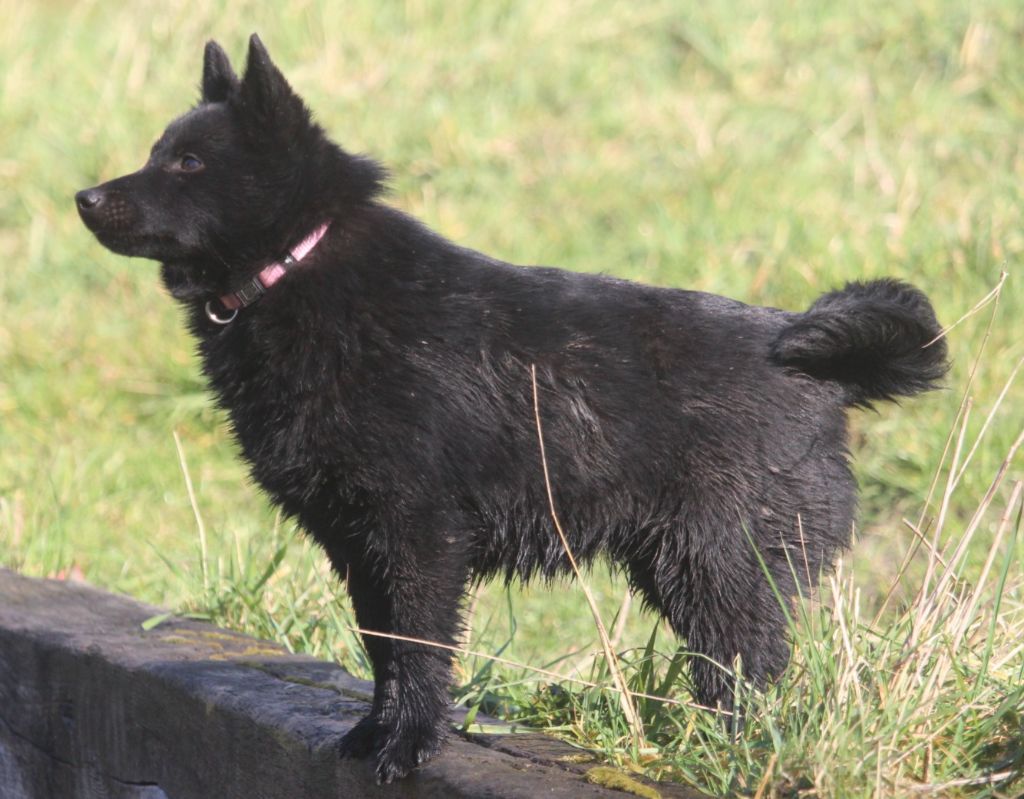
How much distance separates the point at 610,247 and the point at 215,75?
3.91 meters

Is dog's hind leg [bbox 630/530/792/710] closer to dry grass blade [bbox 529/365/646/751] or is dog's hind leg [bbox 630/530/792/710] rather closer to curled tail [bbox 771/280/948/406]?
dry grass blade [bbox 529/365/646/751]

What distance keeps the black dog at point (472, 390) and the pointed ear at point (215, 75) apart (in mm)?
156

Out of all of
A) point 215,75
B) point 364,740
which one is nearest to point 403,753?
point 364,740

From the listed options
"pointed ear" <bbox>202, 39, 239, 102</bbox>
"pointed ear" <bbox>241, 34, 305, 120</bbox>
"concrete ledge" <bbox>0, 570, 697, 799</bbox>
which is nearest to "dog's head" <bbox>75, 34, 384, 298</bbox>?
"pointed ear" <bbox>241, 34, 305, 120</bbox>

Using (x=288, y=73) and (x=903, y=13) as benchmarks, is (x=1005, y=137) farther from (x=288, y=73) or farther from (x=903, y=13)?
(x=288, y=73)

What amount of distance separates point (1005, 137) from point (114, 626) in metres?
5.47

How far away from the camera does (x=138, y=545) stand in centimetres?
527

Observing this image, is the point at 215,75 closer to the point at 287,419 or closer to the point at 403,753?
the point at 287,419

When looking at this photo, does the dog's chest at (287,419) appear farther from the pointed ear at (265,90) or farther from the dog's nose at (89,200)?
the pointed ear at (265,90)

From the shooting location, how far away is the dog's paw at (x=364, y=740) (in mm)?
2688

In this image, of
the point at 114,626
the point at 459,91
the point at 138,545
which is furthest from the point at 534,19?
the point at 114,626

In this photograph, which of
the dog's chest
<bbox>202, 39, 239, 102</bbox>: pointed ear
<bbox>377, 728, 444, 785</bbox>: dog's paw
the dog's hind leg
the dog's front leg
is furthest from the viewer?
<bbox>202, 39, 239, 102</bbox>: pointed ear

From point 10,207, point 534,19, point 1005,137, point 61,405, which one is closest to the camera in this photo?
point 61,405

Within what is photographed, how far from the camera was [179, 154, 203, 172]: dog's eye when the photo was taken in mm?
3055
